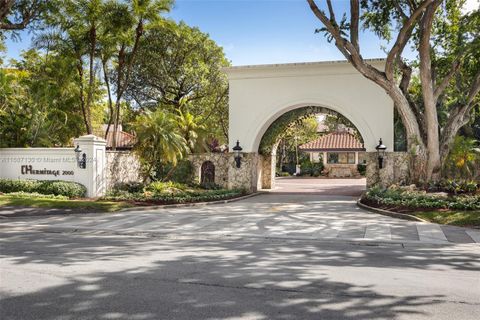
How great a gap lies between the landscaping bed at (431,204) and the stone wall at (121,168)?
1211 cm

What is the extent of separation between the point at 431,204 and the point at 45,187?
16377mm

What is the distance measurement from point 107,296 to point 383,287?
12.9 ft

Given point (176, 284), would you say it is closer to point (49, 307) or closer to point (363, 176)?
point (49, 307)

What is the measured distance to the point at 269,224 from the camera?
13.1m

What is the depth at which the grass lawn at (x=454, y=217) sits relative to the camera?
498 inches

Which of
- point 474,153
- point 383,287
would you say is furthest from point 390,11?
point 383,287

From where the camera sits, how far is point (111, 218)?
Answer: 14.4 m

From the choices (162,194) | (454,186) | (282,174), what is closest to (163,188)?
(162,194)

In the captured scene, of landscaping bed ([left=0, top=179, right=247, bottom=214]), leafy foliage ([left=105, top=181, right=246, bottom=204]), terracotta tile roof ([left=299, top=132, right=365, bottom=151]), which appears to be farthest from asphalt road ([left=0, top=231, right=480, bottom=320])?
terracotta tile roof ([left=299, top=132, right=365, bottom=151])

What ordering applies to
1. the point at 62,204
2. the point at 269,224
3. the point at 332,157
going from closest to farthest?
the point at 269,224 < the point at 62,204 < the point at 332,157

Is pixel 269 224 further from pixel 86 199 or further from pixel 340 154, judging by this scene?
pixel 340 154

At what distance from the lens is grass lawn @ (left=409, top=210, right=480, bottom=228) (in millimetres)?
12652

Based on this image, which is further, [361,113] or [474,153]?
[361,113]

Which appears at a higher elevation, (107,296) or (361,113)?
(361,113)
